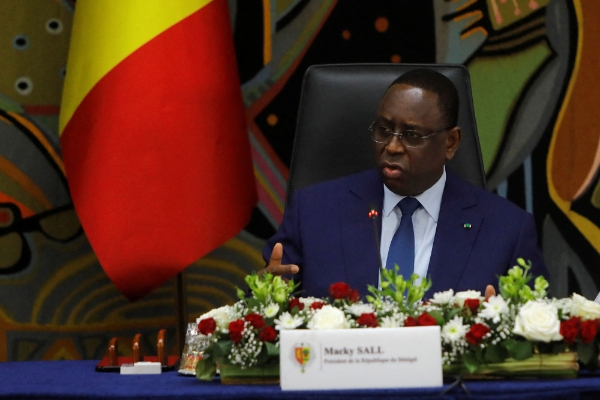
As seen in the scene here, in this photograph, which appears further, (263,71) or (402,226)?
(263,71)

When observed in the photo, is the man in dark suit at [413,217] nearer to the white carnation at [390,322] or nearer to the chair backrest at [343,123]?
the chair backrest at [343,123]

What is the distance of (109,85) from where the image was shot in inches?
106

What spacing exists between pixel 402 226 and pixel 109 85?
1.01 meters

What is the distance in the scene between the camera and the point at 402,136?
238 cm

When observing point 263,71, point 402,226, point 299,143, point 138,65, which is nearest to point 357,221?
point 402,226

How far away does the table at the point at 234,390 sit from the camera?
1487 millimetres

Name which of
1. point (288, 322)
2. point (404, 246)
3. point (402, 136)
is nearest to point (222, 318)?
point (288, 322)

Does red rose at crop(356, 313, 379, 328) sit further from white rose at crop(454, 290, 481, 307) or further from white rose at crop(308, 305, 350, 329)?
white rose at crop(454, 290, 481, 307)

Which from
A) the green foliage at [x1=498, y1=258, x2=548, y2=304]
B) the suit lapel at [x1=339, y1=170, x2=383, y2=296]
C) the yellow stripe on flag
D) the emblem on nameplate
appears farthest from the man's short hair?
the emblem on nameplate

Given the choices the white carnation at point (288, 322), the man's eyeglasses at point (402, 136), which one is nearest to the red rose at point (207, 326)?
the white carnation at point (288, 322)

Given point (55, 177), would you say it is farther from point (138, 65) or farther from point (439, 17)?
point (439, 17)

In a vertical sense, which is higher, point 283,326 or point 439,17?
point 439,17

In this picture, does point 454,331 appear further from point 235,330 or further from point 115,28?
point 115,28

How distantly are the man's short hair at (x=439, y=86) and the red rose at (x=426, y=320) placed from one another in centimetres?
98
